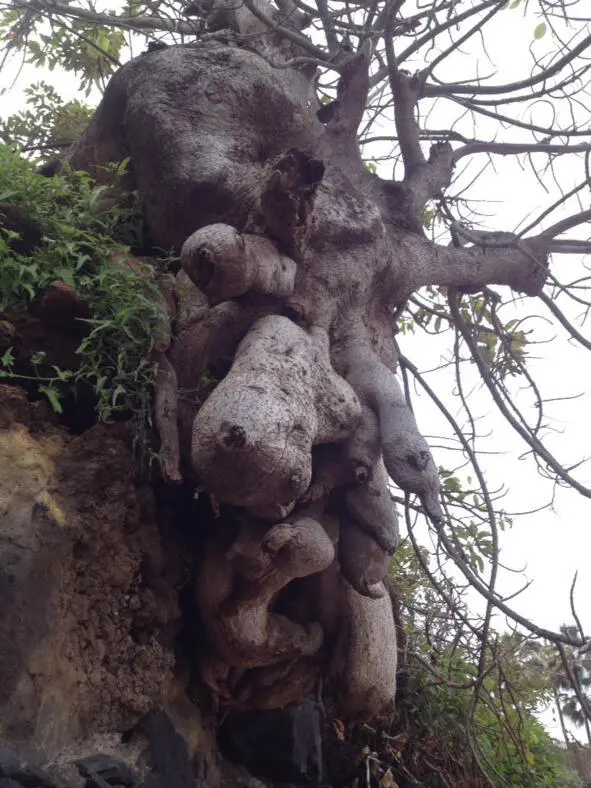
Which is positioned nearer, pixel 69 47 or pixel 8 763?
pixel 8 763

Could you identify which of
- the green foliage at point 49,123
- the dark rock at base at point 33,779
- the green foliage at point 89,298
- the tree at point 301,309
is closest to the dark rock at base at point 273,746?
the tree at point 301,309

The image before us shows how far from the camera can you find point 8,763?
1.58 metres

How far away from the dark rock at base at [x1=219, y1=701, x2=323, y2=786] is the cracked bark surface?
0.42 feet

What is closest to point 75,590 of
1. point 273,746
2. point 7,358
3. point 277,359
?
point 7,358

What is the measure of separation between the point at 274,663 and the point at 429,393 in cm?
195

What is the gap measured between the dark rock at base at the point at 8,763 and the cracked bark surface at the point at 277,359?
0.72 meters

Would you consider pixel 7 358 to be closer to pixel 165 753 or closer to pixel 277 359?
pixel 277 359

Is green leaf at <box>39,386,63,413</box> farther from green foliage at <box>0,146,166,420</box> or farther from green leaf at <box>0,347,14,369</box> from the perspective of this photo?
green leaf at <box>0,347,14,369</box>

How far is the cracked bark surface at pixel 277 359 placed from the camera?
204cm

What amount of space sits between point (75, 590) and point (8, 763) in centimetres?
51

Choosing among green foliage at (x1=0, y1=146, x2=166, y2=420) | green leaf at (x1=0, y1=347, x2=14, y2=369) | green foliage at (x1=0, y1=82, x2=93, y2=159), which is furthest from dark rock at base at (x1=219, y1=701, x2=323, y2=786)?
green foliage at (x1=0, y1=82, x2=93, y2=159)

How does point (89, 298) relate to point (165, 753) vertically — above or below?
above

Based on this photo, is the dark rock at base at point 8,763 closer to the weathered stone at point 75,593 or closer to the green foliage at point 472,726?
the weathered stone at point 75,593

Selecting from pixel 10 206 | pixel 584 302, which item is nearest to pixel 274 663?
pixel 10 206
